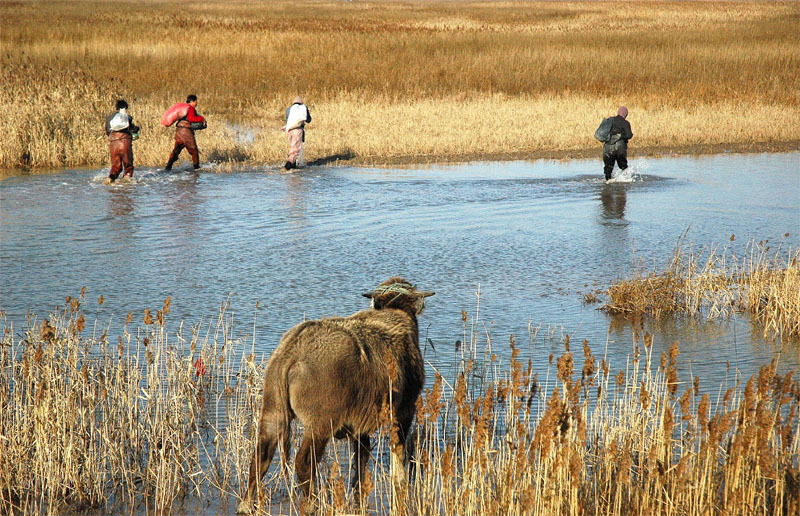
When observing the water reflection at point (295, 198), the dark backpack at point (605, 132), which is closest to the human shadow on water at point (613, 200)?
the dark backpack at point (605, 132)

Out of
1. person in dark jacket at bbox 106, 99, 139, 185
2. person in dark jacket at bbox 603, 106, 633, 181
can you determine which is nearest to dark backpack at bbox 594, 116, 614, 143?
person in dark jacket at bbox 603, 106, 633, 181

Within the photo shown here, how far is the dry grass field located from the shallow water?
247 cm

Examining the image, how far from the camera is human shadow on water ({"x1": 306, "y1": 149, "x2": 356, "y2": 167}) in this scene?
21531 mm

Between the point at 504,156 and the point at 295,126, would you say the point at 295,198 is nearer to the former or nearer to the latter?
the point at 295,126

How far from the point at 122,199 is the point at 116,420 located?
11.5m

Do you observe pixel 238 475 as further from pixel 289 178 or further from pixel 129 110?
pixel 129 110

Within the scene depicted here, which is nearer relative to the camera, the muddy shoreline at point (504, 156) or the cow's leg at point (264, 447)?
the cow's leg at point (264, 447)

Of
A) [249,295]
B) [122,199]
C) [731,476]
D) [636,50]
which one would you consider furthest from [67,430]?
[636,50]

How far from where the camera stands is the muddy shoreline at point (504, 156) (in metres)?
20.9

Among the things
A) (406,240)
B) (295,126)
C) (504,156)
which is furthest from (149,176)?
(406,240)

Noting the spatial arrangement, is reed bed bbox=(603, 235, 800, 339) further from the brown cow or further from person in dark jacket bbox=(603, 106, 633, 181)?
person in dark jacket bbox=(603, 106, 633, 181)

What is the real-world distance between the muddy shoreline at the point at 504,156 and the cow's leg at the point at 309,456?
16.4 metres

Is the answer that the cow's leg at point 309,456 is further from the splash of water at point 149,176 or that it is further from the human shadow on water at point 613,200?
the splash of water at point 149,176

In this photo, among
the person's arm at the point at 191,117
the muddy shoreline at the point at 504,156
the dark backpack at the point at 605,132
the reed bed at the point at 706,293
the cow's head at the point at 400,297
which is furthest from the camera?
the muddy shoreline at the point at 504,156
